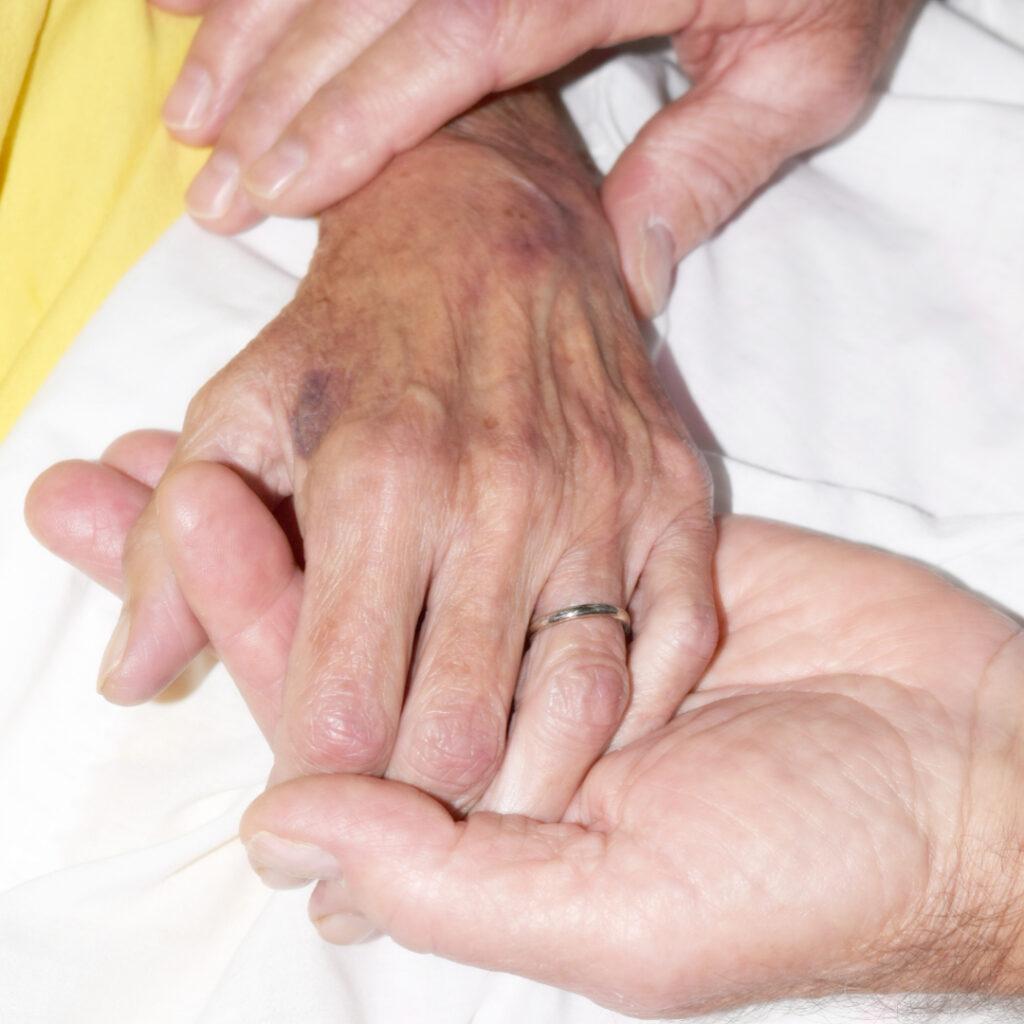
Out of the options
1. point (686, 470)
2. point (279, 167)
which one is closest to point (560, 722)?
point (686, 470)

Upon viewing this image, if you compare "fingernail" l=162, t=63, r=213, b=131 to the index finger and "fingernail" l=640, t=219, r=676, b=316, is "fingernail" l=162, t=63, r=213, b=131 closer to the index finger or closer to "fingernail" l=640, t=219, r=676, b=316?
the index finger

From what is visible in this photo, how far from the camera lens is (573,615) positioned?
96cm

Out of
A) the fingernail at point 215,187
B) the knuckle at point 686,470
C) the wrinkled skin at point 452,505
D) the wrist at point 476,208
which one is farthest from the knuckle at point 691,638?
the fingernail at point 215,187

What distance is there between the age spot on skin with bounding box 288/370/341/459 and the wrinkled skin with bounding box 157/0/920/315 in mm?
229

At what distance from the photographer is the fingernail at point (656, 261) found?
1231mm

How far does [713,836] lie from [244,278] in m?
0.69

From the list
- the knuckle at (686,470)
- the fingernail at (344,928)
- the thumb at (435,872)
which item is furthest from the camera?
the knuckle at (686,470)

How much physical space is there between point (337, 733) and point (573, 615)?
21 centimetres

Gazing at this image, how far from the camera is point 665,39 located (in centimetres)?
154

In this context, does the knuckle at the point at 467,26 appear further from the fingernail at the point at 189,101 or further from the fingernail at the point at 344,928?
the fingernail at the point at 344,928

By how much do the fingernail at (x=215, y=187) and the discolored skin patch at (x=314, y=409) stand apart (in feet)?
0.90

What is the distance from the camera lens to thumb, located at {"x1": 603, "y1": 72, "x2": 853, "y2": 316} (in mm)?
1240

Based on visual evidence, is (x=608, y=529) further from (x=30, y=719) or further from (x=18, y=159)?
(x=18, y=159)

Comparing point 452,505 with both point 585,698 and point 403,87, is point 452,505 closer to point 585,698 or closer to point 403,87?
point 585,698
